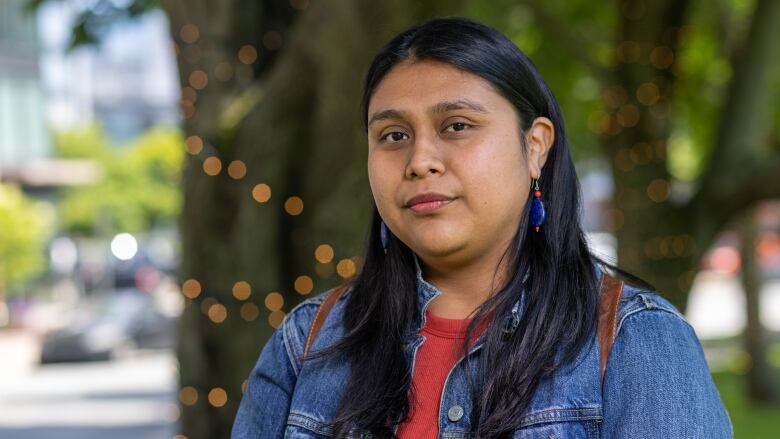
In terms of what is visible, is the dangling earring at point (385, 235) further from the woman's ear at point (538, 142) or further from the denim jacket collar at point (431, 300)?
the woman's ear at point (538, 142)

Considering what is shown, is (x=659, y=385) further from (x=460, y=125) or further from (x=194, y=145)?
(x=194, y=145)

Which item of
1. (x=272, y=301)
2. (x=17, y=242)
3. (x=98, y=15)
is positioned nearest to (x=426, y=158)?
(x=272, y=301)

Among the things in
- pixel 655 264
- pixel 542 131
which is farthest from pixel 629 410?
pixel 655 264

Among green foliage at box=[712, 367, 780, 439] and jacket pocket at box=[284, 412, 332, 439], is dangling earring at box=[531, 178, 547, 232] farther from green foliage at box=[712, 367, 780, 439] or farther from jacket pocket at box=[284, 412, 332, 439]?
green foliage at box=[712, 367, 780, 439]

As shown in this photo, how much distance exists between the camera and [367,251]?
7.53ft

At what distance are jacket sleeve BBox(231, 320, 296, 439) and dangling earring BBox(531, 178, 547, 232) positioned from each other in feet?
1.73

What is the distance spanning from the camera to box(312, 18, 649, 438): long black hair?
1952 mm

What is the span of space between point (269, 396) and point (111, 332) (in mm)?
18094

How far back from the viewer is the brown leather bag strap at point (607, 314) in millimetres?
1915

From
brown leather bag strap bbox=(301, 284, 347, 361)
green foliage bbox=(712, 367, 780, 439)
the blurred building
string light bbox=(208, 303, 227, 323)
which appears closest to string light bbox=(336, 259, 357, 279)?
string light bbox=(208, 303, 227, 323)

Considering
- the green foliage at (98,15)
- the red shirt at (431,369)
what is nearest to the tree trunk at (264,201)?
the red shirt at (431,369)

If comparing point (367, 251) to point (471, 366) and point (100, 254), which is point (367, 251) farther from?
point (100, 254)

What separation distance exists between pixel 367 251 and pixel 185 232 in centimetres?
304

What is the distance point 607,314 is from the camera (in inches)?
76.8
